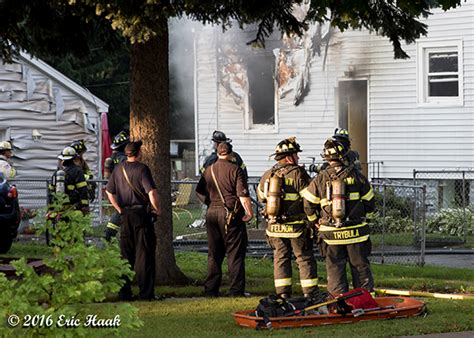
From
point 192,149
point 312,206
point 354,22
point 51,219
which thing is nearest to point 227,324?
point 312,206

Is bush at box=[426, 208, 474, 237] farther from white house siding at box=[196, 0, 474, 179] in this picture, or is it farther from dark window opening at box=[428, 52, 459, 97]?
dark window opening at box=[428, 52, 459, 97]

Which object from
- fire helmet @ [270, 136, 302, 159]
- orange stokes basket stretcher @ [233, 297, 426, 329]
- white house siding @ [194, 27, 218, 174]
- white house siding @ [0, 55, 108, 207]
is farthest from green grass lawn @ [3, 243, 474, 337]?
white house siding @ [194, 27, 218, 174]

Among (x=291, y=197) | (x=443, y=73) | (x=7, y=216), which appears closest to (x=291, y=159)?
(x=291, y=197)

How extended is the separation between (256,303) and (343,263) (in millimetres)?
1101

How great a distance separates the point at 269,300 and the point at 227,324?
0.46 metres

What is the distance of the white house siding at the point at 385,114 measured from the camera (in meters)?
23.1

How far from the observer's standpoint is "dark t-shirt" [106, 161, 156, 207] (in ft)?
36.5

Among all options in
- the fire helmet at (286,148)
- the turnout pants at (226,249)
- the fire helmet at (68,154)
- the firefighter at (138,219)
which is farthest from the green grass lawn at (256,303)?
the fire helmet at (68,154)

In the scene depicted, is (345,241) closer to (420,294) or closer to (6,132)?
(420,294)

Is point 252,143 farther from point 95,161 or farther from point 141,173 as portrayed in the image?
point 141,173

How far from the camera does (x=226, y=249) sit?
11.7 meters

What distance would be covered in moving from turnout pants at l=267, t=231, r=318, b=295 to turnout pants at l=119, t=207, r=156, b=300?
4.35 ft

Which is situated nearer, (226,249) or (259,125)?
(226,249)

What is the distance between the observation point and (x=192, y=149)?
42.9m
